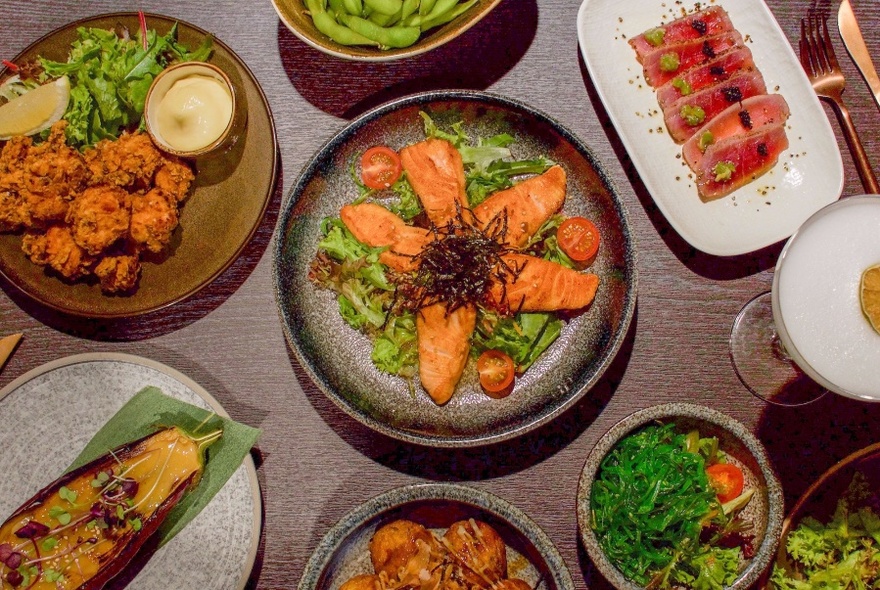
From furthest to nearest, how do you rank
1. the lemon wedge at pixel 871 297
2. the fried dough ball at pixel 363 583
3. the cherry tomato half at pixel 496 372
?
1. the cherry tomato half at pixel 496 372
2. the fried dough ball at pixel 363 583
3. the lemon wedge at pixel 871 297

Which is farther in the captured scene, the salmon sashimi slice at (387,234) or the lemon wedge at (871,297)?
the salmon sashimi slice at (387,234)

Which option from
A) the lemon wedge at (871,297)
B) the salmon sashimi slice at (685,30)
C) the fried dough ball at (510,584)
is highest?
the salmon sashimi slice at (685,30)

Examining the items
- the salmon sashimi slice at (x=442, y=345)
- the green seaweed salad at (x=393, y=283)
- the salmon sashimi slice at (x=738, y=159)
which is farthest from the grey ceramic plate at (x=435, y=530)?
the salmon sashimi slice at (x=738, y=159)

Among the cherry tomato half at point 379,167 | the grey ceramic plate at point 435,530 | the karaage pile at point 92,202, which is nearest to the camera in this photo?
the grey ceramic plate at point 435,530

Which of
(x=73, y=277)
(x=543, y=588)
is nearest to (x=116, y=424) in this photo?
(x=73, y=277)

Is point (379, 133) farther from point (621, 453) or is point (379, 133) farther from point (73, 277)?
point (621, 453)

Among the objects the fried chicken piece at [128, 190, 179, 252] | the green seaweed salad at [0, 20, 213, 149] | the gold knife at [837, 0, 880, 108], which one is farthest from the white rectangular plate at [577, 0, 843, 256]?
the fried chicken piece at [128, 190, 179, 252]

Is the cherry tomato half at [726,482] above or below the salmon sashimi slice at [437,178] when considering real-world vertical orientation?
below

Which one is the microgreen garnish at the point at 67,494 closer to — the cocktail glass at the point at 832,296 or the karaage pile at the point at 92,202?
the karaage pile at the point at 92,202
